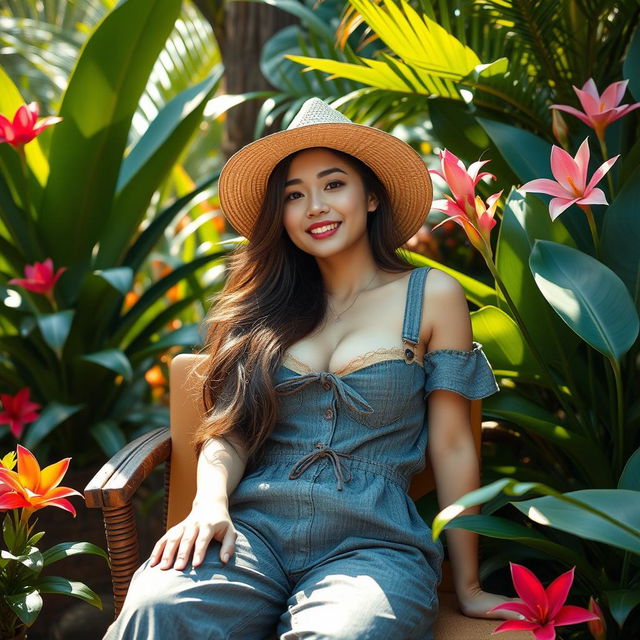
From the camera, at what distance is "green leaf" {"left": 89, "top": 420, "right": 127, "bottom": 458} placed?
2.96 metres

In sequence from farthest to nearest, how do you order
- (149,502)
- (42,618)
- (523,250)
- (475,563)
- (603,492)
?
1. (149,502)
2. (42,618)
3. (523,250)
4. (475,563)
5. (603,492)

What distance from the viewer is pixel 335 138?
87.1 inches

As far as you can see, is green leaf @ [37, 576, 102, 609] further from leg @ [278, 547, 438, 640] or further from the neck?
the neck

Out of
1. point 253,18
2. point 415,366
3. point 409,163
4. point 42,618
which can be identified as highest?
point 253,18

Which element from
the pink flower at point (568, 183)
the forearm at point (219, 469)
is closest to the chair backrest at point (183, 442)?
the forearm at point (219, 469)

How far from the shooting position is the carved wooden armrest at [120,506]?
1.98 m

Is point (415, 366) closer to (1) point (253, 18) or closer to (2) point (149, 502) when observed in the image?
(2) point (149, 502)

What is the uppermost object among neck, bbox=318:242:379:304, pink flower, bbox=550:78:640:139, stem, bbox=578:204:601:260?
pink flower, bbox=550:78:640:139

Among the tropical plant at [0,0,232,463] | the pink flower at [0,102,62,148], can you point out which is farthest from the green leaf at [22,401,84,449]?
the pink flower at [0,102,62,148]

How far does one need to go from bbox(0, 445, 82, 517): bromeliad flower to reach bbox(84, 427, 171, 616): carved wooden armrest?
6cm

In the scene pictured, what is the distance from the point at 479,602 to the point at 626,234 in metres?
0.89

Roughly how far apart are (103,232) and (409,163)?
134cm

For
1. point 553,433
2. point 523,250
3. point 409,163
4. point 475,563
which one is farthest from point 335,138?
point 475,563

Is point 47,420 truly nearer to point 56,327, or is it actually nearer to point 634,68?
point 56,327
